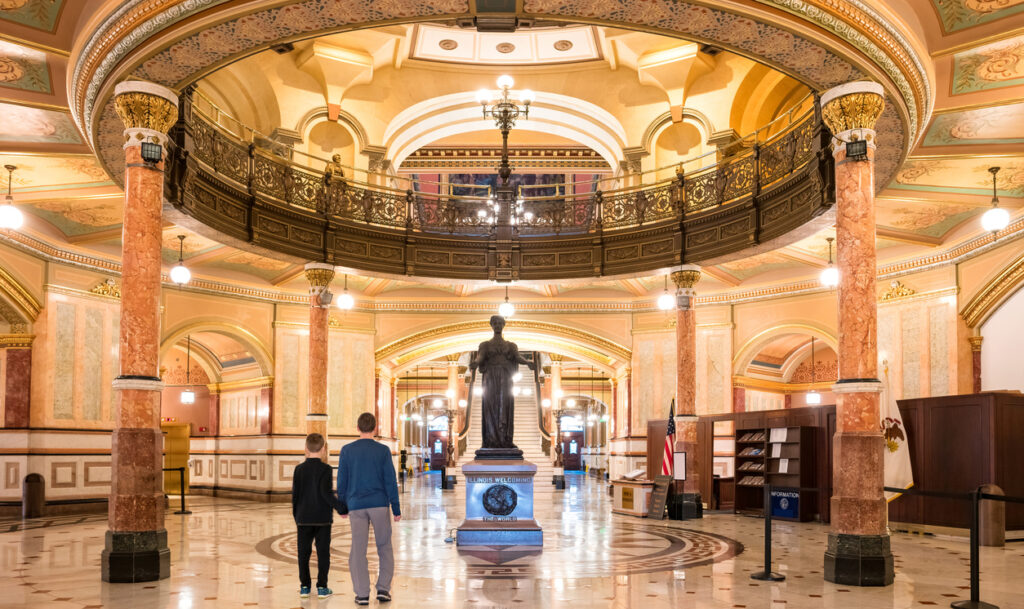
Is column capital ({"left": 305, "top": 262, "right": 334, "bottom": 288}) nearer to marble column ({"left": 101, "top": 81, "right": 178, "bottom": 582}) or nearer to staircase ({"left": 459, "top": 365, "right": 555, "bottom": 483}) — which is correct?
marble column ({"left": 101, "top": 81, "right": 178, "bottom": 582})

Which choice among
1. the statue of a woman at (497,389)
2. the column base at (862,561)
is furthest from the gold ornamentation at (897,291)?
the column base at (862,561)

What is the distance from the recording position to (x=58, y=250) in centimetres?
1602

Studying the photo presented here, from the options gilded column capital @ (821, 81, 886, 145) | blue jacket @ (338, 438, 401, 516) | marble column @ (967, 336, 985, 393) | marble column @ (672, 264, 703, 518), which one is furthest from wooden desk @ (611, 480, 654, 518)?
blue jacket @ (338, 438, 401, 516)

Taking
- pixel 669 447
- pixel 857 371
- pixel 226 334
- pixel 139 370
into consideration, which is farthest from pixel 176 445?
pixel 857 371

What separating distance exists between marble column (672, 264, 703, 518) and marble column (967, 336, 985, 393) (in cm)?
495

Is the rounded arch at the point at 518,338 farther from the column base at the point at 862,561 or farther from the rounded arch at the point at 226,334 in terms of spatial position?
the column base at the point at 862,561

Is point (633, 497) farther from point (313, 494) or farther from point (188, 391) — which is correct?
point (188, 391)

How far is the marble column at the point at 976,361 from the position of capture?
15.3 m

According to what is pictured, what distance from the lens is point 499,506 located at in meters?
11.0

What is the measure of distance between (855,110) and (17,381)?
1459 cm

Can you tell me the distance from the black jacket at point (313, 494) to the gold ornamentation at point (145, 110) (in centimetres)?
424

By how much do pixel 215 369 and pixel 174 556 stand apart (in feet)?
43.8

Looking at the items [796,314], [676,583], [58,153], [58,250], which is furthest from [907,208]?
[58,250]

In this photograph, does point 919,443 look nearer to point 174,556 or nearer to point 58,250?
point 174,556
